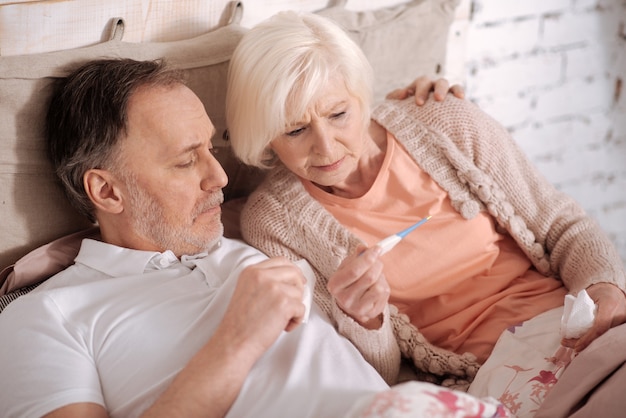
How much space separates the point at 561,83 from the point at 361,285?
159 cm

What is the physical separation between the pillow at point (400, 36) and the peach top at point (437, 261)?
0.34 meters

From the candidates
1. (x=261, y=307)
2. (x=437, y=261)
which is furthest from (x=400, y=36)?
(x=261, y=307)

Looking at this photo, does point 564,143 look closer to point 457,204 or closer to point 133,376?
point 457,204

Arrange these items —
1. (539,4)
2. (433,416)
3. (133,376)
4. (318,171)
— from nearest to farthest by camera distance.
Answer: (433,416)
(133,376)
(318,171)
(539,4)

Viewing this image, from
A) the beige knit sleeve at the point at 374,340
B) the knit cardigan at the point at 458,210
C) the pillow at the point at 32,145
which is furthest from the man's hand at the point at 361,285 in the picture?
the pillow at the point at 32,145

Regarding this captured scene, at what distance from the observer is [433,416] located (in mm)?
1099

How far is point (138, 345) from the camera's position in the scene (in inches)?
55.4

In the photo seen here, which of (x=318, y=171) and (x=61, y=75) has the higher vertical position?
(x=61, y=75)

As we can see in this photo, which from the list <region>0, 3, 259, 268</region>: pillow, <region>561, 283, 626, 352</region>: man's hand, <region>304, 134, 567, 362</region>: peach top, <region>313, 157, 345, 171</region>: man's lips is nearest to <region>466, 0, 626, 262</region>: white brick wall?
<region>304, 134, 567, 362</region>: peach top

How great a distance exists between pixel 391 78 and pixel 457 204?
0.50 m

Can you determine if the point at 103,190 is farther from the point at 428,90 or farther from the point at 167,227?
the point at 428,90

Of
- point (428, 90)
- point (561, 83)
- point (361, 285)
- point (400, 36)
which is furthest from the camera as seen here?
point (561, 83)

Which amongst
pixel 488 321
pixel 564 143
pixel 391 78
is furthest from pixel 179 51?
pixel 564 143

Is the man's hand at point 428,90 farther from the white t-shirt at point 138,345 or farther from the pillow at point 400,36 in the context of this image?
the white t-shirt at point 138,345
